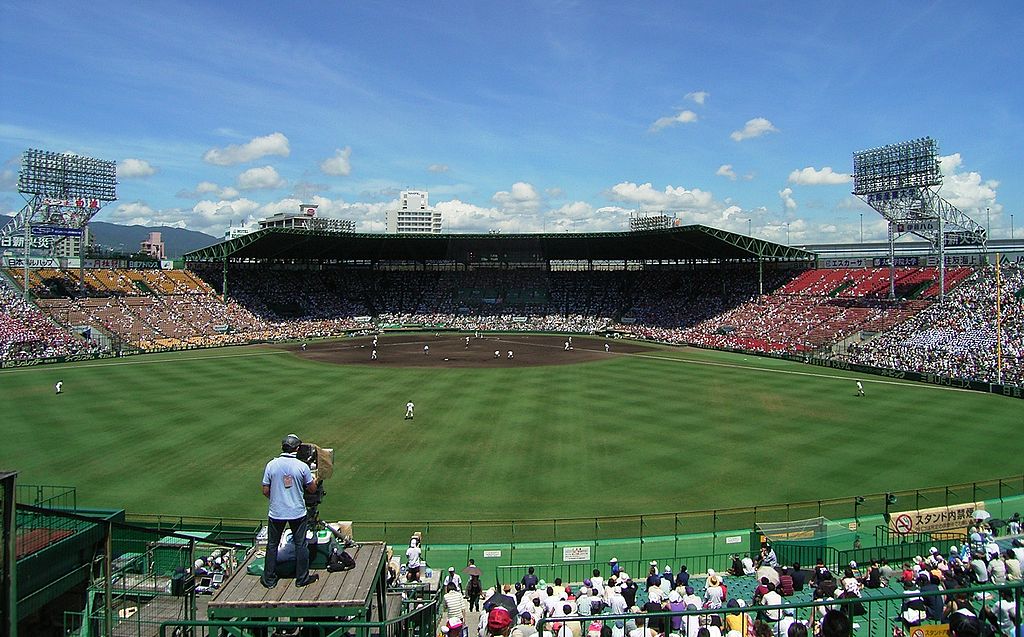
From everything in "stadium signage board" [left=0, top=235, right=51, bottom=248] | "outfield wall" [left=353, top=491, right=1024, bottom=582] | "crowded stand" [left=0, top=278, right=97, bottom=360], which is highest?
"stadium signage board" [left=0, top=235, right=51, bottom=248]

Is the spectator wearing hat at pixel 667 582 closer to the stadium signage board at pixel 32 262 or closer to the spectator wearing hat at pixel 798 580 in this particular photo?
the spectator wearing hat at pixel 798 580

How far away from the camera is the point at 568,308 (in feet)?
308

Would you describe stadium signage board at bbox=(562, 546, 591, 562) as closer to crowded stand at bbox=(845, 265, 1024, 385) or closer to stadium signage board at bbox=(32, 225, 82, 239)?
crowded stand at bbox=(845, 265, 1024, 385)

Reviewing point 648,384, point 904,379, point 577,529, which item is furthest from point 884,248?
point 577,529

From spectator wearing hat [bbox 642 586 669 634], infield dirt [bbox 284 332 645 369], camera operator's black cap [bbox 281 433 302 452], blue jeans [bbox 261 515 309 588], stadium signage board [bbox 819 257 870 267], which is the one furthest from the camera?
stadium signage board [bbox 819 257 870 267]

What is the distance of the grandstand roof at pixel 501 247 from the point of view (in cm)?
7851

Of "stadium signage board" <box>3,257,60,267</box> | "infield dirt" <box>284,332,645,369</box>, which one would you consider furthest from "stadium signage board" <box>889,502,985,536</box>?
"stadium signage board" <box>3,257,60,267</box>

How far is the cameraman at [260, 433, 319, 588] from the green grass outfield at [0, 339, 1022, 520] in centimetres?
1524

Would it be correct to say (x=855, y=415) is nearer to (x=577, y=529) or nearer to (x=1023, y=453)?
(x=1023, y=453)

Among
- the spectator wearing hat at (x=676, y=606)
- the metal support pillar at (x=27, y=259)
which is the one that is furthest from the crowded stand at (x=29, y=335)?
the spectator wearing hat at (x=676, y=606)

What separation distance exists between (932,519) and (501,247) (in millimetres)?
80241

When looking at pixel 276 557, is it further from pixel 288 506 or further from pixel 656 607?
pixel 656 607

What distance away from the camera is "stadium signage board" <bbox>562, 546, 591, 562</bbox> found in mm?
17672

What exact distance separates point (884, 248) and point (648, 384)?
2798 inches
